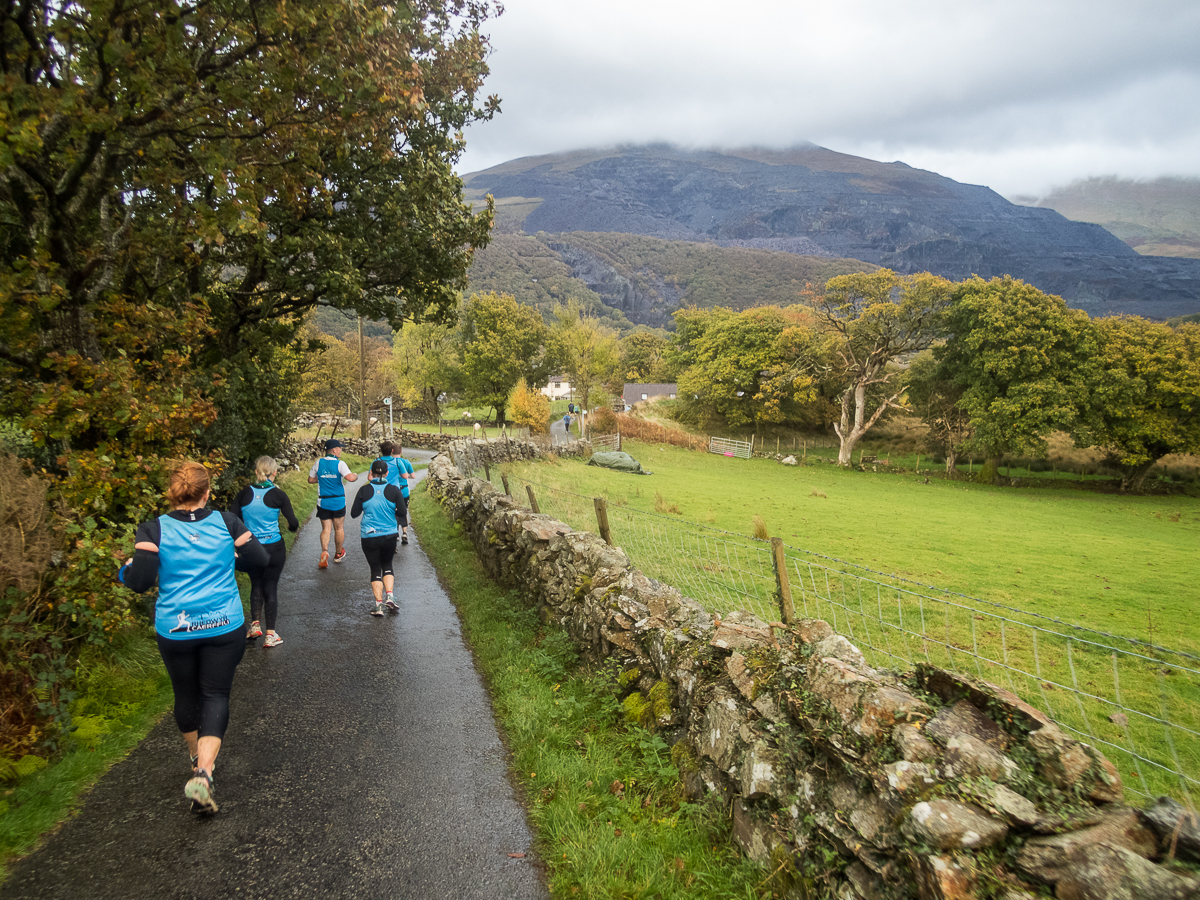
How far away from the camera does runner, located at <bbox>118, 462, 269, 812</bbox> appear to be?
12.7ft

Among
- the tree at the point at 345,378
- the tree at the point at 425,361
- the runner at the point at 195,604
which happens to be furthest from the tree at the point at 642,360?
the runner at the point at 195,604

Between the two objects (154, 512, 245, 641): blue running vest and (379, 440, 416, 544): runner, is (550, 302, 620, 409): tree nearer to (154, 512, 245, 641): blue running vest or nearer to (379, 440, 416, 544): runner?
(379, 440, 416, 544): runner

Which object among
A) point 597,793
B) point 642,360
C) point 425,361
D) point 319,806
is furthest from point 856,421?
point 642,360

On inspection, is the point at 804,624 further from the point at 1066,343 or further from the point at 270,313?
the point at 1066,343

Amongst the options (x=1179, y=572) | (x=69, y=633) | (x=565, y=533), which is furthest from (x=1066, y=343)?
(x=69, y=633)

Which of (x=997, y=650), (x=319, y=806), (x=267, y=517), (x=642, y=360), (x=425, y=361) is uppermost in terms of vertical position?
(x=642, y=360)

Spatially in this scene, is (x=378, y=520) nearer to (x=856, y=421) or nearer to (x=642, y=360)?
(x=856, y=421)

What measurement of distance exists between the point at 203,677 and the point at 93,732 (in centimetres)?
170

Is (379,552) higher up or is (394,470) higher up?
(394,470)

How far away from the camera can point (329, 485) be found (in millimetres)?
10398

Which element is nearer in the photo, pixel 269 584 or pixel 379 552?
pixel 269 584

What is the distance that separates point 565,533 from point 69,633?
491 centimetres

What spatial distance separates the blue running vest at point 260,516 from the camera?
650cm

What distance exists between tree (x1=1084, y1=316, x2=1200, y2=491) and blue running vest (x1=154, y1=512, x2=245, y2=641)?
43.2m
